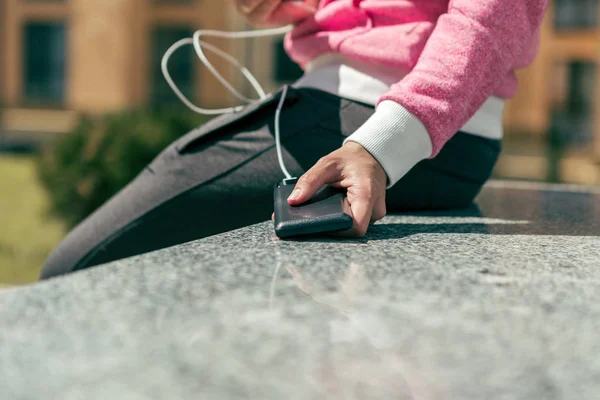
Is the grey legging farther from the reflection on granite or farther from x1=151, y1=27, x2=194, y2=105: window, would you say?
x1=151, y1=27, x2=194, y2=105: window

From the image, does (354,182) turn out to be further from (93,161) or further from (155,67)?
(155,67)

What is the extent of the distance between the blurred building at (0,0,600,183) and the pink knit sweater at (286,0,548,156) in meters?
14.5

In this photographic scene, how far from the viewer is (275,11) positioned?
1.64 metres

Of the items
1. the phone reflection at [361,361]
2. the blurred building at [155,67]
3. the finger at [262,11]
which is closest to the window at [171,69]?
the blurred building at [155,67]

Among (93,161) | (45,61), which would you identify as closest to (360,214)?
(93,161)

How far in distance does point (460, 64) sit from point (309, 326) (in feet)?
2.25

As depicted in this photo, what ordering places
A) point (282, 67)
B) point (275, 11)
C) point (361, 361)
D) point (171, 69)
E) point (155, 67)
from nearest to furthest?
point (361, 361), point (275, 11), point (282, 67), point (171, 69), point (155, 67)

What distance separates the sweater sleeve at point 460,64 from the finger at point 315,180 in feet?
0.58

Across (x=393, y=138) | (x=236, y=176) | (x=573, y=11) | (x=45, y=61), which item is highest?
(x=393, y=138)

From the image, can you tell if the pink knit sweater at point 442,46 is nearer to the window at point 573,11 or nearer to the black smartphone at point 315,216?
the black smartphone at point 315,216

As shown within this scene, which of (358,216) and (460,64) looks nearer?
(358,216)

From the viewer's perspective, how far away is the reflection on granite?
23.1 inches

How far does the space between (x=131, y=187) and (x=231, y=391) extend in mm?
1044

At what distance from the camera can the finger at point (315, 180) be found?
3.61 feet
